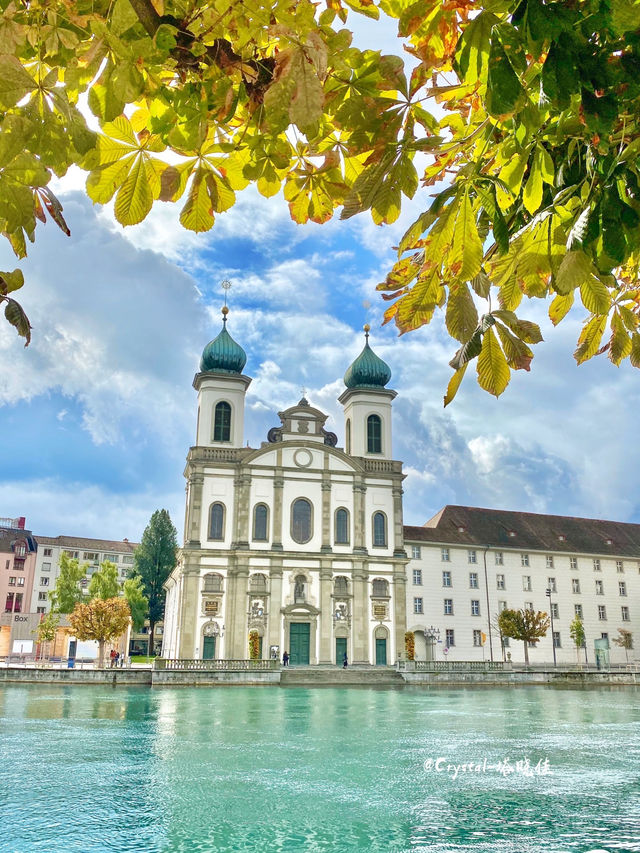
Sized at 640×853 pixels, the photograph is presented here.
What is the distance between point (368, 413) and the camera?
179 feet

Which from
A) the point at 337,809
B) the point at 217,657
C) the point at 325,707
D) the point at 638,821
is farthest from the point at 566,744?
the point at 217,657

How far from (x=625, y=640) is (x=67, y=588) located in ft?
135

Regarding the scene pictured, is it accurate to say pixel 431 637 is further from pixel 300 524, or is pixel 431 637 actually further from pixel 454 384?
pixel 454 384

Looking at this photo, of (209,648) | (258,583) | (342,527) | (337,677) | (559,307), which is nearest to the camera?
(559,307)

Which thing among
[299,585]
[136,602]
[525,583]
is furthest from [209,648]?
[525,583]

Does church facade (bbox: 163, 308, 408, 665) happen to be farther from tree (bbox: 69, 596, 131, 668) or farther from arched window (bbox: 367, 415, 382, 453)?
tree (bbox: 69, 596, 131, 668)

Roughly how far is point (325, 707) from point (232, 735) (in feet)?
28.8

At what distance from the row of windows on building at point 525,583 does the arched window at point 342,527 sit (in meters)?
6.23

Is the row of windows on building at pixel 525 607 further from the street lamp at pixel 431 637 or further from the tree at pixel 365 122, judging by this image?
the tree at pixel 365 122

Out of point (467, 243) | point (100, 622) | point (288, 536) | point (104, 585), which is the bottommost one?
point (467, 243)

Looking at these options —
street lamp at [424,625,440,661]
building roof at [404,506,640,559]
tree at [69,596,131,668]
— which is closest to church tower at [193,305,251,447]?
tree at [69,596,131,668]

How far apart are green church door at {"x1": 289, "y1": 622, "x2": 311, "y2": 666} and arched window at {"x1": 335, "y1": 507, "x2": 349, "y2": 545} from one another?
5974mm

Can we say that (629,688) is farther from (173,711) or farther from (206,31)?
(206,31)

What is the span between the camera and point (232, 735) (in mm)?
19312
